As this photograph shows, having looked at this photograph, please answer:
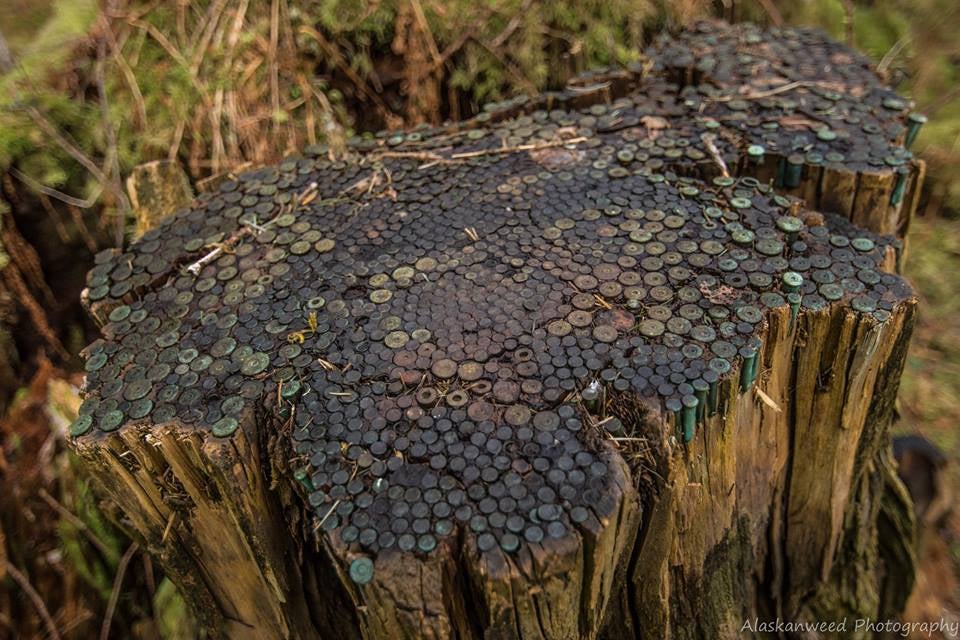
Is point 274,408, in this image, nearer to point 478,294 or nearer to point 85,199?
point 478,294

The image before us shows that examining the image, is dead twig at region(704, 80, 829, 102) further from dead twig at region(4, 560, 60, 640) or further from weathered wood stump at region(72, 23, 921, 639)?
dead twig at region(4, 560, 60, 640)

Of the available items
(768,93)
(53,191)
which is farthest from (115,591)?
(768,93)

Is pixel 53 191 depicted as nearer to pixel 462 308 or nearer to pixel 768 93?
pixel 462 308

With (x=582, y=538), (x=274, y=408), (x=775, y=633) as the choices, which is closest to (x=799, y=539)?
(x=775, y=633)

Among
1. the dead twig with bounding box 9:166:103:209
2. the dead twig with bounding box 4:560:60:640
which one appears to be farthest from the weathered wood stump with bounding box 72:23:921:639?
the dead twig with bounding box 9:166:103:209

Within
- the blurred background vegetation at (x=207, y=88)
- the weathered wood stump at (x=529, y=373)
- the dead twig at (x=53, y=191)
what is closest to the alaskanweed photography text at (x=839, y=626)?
the weathered wood stump at (x=529, y=373)
